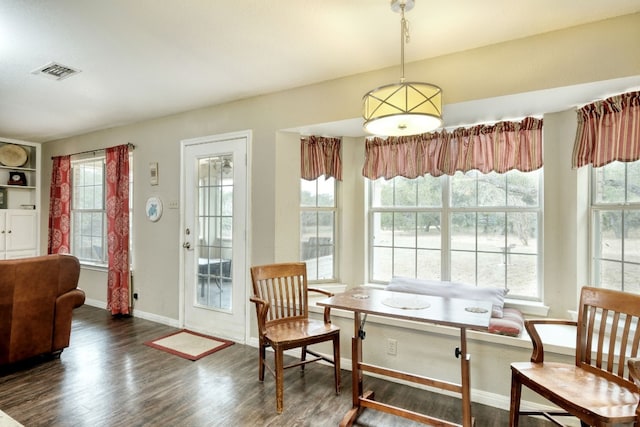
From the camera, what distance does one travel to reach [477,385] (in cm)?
240

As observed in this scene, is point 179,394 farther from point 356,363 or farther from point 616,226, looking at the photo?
point 616,226

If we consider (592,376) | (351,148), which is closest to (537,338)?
(592,376)

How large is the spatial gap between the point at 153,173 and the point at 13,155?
2776 millimetres

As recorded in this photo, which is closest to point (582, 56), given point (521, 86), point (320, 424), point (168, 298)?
point (521, 86)

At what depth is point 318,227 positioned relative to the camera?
3.62m

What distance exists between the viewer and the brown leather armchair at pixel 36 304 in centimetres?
267

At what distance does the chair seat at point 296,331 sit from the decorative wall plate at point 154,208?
2312 millimetres

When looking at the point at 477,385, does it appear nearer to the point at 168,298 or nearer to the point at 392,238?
the point at 392,238

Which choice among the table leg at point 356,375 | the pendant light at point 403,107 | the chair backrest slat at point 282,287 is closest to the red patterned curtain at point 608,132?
the pendant light at point 403,107

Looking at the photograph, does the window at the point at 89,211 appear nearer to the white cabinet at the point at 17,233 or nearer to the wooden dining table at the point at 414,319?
the white cabinet at the point at 17,233

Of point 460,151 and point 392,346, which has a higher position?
point 460,151

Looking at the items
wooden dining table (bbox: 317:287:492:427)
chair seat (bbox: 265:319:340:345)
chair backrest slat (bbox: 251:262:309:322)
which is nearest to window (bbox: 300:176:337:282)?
chair backrest slat (bbox: 251:262:309:322)

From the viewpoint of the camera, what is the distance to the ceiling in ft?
6.21

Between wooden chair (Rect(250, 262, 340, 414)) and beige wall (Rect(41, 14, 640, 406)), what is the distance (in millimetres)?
433
